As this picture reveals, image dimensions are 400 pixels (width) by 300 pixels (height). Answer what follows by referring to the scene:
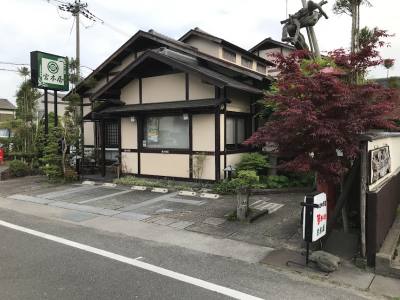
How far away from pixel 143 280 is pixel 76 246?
2013mm

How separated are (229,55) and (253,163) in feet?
27.6

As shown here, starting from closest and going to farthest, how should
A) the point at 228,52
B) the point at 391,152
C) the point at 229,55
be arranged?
the point at 391,152 → the point at 228,52 → the point at 229,55

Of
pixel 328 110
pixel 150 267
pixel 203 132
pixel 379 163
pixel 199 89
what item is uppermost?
pixel 199 89

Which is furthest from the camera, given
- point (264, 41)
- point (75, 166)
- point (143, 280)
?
point (264, 41)

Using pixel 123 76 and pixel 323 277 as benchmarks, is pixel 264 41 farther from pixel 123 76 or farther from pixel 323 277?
pixel 323 277

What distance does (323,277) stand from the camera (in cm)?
471

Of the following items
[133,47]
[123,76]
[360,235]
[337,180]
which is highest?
[133,47]

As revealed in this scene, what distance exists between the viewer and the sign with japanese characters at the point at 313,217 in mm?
4996

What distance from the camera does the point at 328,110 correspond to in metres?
5.20

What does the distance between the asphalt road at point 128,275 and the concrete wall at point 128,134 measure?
7.12 m

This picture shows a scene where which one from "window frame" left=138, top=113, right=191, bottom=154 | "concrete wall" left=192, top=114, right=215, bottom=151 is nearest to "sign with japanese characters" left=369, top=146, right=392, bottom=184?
"concrete wall" left=192, top=114, right=215, bottom=151

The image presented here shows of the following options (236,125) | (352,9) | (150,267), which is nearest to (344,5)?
(352,9)

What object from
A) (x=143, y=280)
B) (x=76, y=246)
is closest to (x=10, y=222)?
(x=76, y=246)

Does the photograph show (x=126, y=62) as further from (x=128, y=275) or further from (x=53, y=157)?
(x=128, y=275)
